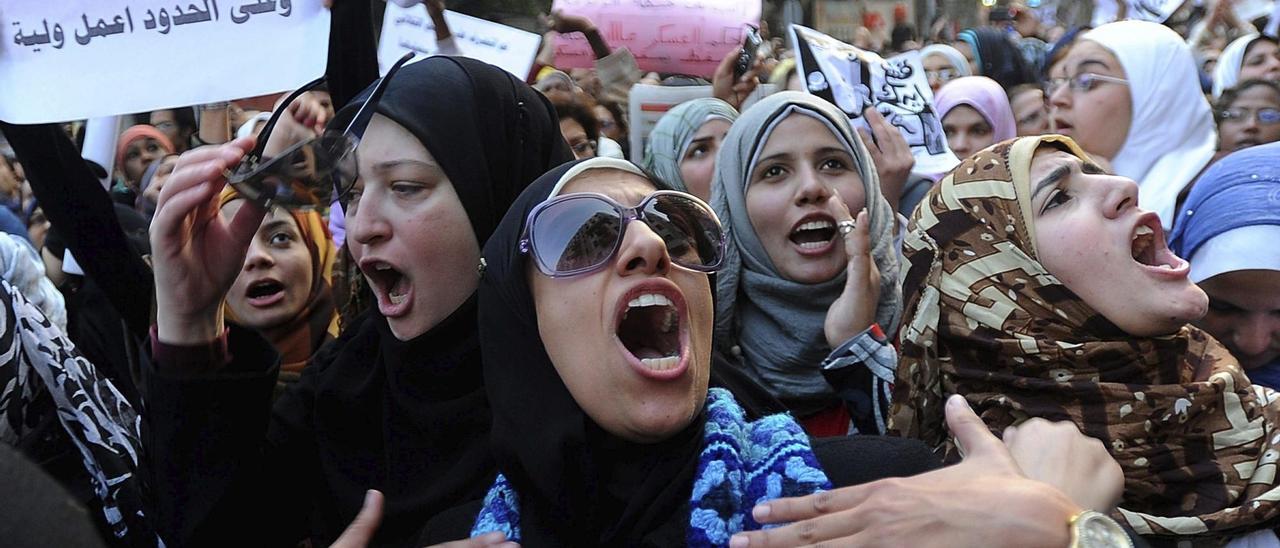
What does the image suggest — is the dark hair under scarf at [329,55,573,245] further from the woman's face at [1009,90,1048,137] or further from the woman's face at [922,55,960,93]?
the woman's face at [922,55,960,93]

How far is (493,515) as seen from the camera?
1705 mm

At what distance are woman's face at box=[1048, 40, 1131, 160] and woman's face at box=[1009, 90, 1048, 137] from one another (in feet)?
3.36

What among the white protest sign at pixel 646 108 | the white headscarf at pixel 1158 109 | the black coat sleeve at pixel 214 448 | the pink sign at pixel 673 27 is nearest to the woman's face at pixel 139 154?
the pink sign at pixel 673 27

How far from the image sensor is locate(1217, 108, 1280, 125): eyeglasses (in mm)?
4371

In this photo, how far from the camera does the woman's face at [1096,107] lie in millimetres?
4164

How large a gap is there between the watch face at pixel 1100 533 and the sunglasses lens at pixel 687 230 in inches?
25.6

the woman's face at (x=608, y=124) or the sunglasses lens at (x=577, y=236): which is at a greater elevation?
the sunglasses lens at (x=577, y=236)

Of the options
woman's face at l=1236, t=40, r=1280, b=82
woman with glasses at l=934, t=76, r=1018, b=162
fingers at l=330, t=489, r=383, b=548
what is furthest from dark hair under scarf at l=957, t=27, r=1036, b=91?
fingers at l=330, t=489, r=383, b=548

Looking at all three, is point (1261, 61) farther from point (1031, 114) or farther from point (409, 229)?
point (409, 229)

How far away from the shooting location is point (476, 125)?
84.9 inches

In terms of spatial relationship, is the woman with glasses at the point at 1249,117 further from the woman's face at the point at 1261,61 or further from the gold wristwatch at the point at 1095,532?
the gold wristwatch at the point at 1095,532

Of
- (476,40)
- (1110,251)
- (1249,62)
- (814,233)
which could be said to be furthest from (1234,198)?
(1249,62)

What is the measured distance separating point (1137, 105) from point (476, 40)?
107 inches

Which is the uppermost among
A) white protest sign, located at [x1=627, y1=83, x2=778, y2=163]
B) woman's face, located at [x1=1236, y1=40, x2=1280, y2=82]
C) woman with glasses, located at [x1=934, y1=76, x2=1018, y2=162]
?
woman's face, located at [x1=1236, y1=40, x2=1280, y2=82]
